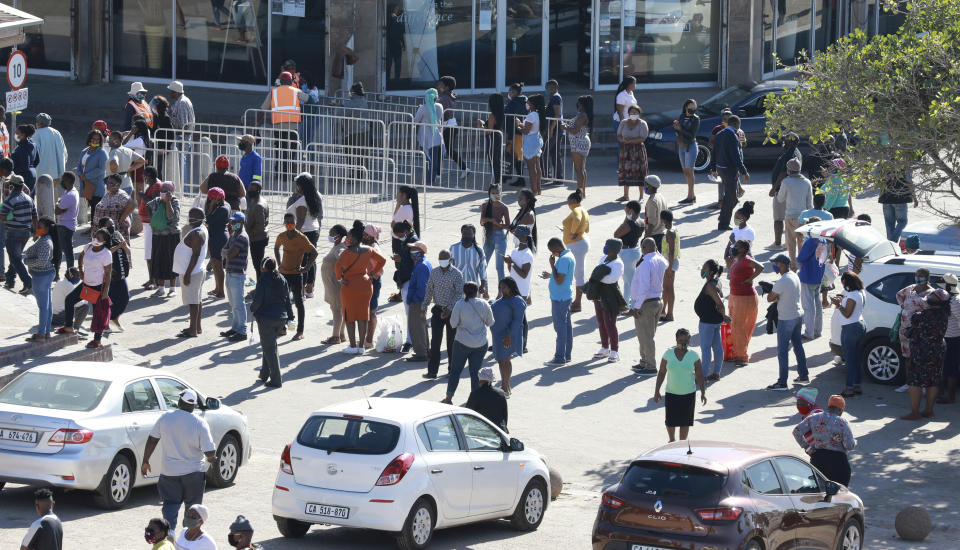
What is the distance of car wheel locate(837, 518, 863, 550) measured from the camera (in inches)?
485

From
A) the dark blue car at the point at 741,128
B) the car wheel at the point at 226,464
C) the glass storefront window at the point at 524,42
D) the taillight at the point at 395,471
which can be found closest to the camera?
Answer: the taillight at the point at 395,471

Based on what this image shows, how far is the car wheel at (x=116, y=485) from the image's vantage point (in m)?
12.9

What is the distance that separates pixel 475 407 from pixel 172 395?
3.03 m

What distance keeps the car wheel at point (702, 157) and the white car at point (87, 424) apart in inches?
652

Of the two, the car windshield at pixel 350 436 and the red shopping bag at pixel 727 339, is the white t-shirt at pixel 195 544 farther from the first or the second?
the red shopping bag at pixel 727 339

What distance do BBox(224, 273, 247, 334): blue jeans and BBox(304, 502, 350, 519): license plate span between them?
24.2 feet

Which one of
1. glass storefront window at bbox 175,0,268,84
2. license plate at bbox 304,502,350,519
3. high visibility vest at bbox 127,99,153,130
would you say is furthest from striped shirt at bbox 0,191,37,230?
glass storefront window at bbox 175,0,268,84

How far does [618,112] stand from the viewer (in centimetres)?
2756

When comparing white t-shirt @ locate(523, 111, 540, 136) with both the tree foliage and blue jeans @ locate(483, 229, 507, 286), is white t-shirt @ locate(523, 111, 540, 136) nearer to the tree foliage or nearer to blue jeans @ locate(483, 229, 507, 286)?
blue jeans @ locate(483, 229, 507, 286)

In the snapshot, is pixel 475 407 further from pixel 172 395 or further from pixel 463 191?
pixel 463 191

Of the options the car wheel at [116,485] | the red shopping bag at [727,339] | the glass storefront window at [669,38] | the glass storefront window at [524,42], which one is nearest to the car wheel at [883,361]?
the red shopping bag at [727,339]

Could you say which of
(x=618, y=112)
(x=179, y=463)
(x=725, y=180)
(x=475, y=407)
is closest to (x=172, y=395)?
(x=179, y=463)

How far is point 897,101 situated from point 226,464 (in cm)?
853

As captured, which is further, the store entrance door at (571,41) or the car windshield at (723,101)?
the store entrance door at (571,41)
